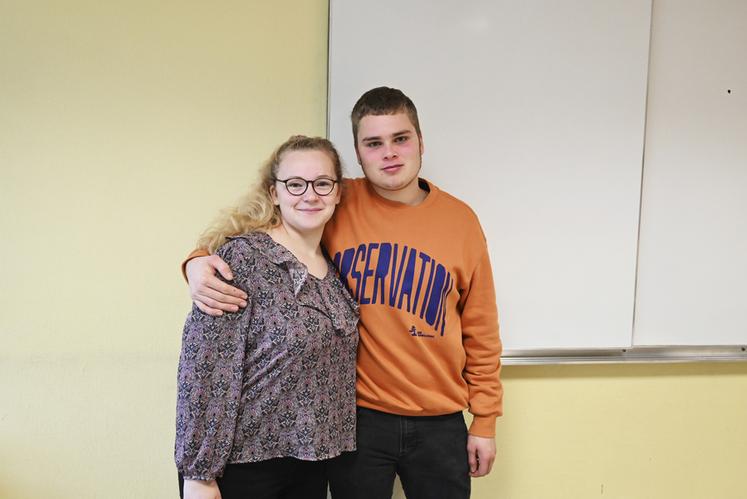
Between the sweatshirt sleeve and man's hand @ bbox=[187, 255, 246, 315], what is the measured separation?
2.04 ft

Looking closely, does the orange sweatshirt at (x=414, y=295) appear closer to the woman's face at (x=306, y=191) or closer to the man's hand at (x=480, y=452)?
the man's hand at (x=480, y=452)

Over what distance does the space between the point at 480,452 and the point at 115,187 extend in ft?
4.19

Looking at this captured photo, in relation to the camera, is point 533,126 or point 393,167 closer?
point 393,167

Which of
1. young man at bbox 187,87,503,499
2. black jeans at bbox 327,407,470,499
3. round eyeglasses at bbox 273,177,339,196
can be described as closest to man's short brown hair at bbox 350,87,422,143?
young man at bbox 187,87,503,499

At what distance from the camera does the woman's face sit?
3.66ft

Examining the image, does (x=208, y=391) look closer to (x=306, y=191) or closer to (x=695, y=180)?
(x=306, y=191)

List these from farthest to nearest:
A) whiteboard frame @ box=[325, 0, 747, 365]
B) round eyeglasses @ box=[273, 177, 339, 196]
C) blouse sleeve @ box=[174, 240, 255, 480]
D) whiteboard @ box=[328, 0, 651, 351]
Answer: whiteboard frame @ box=[325, 0, 747, 365]
whiteboard @ box=[328, 0, 651, 351]
round eyeglasses @ box=[273, 177, 339, 196]
blouse sleeve @ box=[174, 240, 255, 480]

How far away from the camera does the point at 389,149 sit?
48.4 inches

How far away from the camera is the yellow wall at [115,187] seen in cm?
143

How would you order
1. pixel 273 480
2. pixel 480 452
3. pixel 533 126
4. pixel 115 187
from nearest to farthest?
1. pixel 273 480
2. pixel 480 452
3. pixel 115 187
4. pixel 533 126

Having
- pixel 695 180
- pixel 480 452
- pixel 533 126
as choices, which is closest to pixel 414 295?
pixel 480 452

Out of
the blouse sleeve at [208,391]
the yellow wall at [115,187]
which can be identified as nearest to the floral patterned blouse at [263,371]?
the blouse sleeve at [208,391]

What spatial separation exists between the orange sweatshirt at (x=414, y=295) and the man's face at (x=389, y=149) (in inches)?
3.4

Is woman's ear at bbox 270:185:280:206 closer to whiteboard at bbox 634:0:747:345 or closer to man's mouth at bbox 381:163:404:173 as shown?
man's mouth at bbox 381:163:404:173
